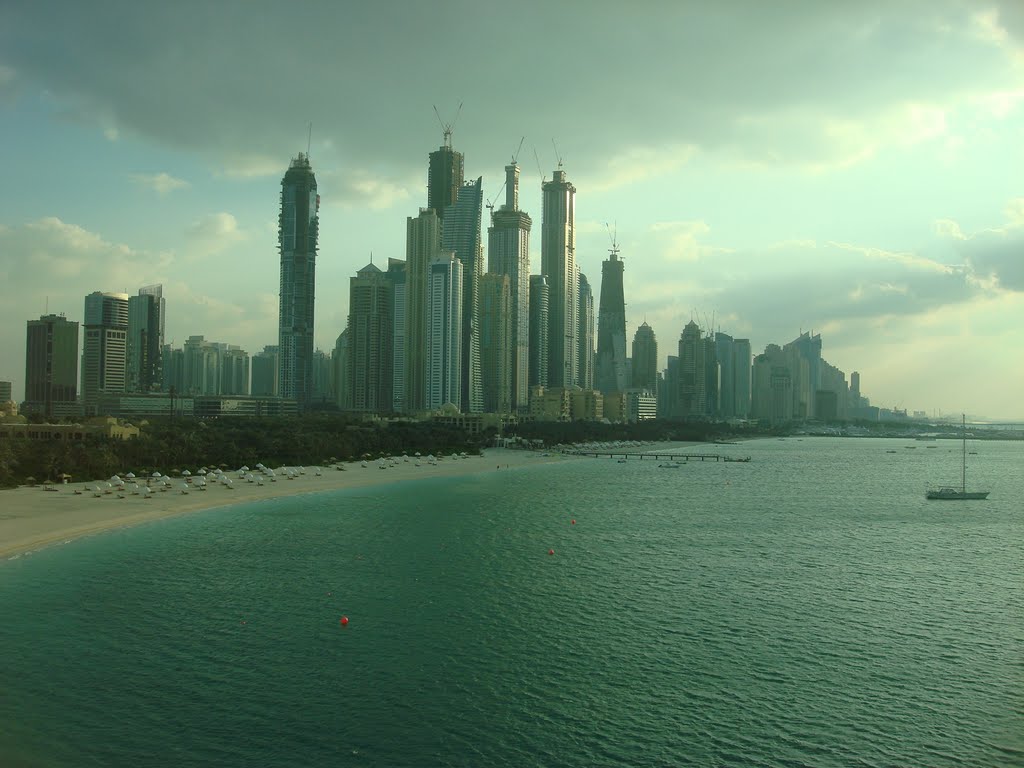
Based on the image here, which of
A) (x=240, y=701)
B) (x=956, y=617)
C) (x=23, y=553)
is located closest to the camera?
(x=240, y=701)

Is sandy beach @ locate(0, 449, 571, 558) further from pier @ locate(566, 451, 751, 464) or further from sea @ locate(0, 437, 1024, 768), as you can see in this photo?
pier @ locate(566, 451, 751, 464)

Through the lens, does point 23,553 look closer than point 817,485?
Yes

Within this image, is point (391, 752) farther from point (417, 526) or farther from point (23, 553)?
point (417, 526)

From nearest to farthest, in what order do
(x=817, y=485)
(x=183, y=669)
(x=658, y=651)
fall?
(x=183, y=669) → (x=658, y=651) → (x=817, y=485)

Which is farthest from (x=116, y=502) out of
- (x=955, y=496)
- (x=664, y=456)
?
(x=664, y=456)

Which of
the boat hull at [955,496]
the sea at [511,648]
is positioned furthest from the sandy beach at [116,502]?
the boat hull at [955,496]

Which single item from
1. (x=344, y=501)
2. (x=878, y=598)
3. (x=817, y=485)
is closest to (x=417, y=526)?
(x=344, y=501)

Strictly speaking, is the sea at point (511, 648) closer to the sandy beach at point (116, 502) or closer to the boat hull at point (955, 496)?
the sandy beach at point (116, 502)
